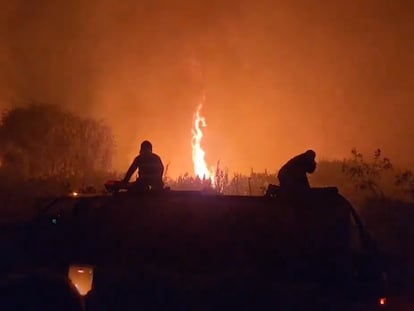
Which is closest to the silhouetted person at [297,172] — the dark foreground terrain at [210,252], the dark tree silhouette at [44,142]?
the dark foreground terrain at [210,252]

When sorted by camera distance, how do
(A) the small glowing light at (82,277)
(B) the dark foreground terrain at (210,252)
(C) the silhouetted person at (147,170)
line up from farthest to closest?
1. (C) the silhouetted person at (147,170)
2. (A) the small glowing light at (82,277)
3. (B) the dark foreground terrain at (210,252)

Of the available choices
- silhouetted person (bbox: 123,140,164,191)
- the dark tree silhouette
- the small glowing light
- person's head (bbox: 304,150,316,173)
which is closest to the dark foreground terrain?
the small glowing light

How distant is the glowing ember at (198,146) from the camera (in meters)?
27.7

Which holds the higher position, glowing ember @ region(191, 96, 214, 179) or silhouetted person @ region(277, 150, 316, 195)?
glowing ember @ region(191, 96, 214, 179)

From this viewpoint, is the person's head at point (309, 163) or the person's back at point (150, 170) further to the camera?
the person's back at point (150, 170)

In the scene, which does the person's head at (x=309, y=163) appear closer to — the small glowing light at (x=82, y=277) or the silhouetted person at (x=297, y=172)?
the silhouetted person at (x=297, y=172)

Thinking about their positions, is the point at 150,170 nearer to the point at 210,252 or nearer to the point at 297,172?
the point at 297,172

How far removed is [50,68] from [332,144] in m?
12.2

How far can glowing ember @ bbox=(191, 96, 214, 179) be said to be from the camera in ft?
90.8

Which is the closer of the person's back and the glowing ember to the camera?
the person's back

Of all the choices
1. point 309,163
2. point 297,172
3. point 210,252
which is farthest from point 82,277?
point 309,163

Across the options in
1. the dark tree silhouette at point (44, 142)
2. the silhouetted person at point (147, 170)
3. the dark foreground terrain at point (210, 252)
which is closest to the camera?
the dark foreground terrain at point (210, 252)

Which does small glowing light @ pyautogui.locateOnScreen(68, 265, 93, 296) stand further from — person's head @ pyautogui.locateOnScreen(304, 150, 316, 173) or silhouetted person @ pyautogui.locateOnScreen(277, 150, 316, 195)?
person's head @ pyautogui.locateOnScreen(304, 150, 316, 173)

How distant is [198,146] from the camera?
2906 centimetres
